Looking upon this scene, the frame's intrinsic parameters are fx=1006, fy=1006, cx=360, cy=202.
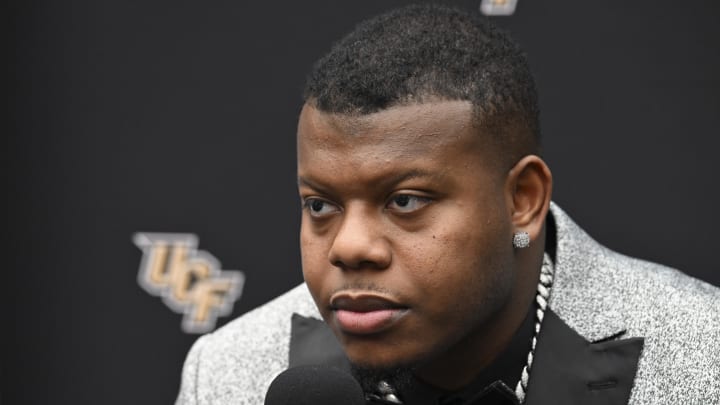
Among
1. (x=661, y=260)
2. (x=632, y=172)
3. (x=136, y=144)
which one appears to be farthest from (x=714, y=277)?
(x=136, y=144)

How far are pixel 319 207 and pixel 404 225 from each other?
175mm

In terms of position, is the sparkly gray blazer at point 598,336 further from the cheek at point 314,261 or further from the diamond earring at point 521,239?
the cheek at point 314,261

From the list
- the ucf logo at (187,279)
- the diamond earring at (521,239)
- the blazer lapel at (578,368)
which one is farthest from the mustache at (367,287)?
the ucf logo at (187,279)

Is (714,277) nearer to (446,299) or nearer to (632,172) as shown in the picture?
(632,172)

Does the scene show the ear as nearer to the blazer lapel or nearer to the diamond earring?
the diamond earring

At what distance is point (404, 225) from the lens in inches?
69.5

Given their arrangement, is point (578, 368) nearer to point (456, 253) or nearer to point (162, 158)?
point (456, 253)

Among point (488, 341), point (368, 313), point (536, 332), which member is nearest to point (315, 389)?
point (368, 313)

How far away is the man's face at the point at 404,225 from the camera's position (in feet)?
5.71

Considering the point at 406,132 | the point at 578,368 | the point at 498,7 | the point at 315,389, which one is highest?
the point at 498,7

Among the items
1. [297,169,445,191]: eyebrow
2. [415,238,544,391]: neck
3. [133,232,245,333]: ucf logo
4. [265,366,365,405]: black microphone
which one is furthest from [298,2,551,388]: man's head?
[133,232,245,333]: ucf logo

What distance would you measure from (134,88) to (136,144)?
169mm

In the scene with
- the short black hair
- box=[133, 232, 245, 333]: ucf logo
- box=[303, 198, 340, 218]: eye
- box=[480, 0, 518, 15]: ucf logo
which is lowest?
box=[133, 232, 245, 333]: ucf logo

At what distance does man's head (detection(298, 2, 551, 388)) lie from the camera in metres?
1.74
